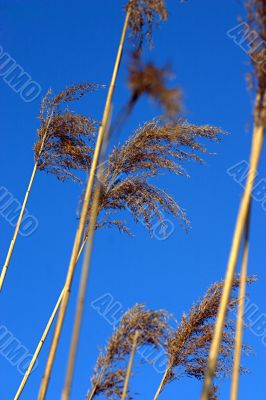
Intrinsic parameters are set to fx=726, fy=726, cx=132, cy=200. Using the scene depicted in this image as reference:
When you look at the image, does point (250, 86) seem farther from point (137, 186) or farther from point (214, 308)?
point (214, 308)

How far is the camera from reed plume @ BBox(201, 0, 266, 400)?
233cm

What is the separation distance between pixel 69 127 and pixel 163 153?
78 cm

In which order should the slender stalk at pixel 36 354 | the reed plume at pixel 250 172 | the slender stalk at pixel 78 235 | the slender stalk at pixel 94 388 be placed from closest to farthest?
the reed plume at pixel 250 172 → the slender stalk at pixel 78 235 → the slender stalk at pixel 94 388 → the slender stalk at pixel 36 354

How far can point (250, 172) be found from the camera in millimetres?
2482

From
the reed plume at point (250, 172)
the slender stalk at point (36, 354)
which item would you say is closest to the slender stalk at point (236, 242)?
the reed plume at point (250, 172)

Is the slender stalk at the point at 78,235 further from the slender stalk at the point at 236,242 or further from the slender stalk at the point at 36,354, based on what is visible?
the slender stalk at the point at 36,354

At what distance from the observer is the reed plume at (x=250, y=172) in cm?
233

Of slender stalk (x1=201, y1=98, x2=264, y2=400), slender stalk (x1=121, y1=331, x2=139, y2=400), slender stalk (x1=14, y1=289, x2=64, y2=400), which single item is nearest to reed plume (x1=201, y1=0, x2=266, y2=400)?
slender stalk (x1=201, y1=98, x2=264, y2=400)

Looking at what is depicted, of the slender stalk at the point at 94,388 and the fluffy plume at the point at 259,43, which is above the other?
the fluffy plume at the point at 259,43

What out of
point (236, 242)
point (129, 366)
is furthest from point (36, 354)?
→ point (236, 242)

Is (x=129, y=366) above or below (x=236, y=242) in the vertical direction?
above

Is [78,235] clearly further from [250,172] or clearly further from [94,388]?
[94,388]

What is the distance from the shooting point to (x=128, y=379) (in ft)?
13.3

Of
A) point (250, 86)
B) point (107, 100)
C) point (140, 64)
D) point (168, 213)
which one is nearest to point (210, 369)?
point (250, 86)
